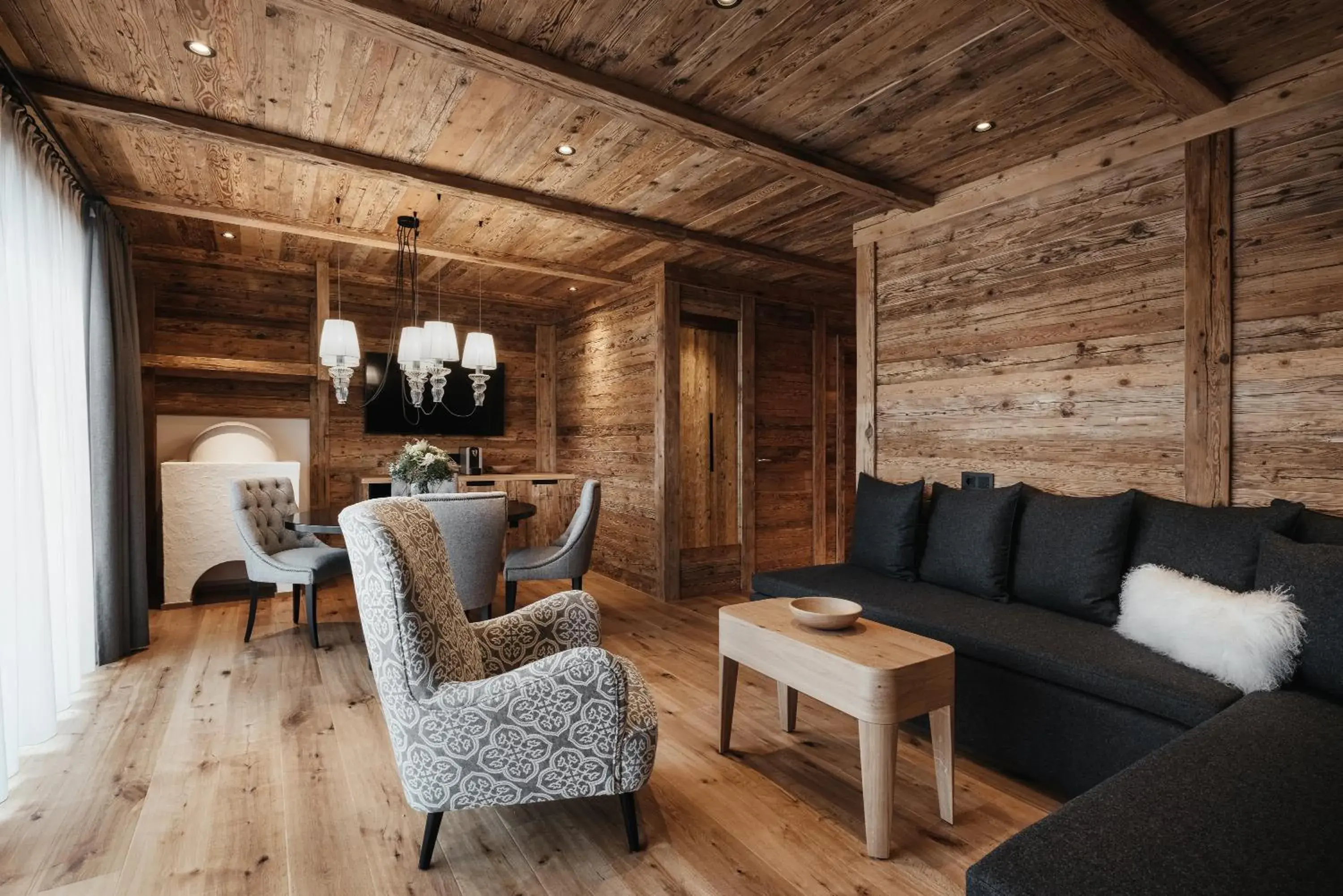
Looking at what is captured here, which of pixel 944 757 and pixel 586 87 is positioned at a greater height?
pixel 586 87

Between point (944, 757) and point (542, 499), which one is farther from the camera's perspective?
point (542, 499)

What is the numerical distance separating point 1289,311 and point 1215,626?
127 cm

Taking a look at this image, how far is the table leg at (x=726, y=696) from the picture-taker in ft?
8.10

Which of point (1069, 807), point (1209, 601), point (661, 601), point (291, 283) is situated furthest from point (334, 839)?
point (291, 283)

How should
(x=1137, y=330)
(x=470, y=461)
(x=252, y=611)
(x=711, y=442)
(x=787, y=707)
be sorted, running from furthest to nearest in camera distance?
(x=470, y=461) < (x=711, y=442) < (x=252, y=611) < (x=1137, y=330) < (x=787, y=707)

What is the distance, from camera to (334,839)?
193 centimetres

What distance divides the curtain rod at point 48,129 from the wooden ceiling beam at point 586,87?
131 centimetres

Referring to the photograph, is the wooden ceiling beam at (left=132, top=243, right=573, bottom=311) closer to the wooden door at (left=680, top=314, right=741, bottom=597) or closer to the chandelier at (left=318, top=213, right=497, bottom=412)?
the chandelier at (left=318, top=213, right=497, bottom=412)

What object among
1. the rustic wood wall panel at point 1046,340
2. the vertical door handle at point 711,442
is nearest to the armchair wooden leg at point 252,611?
the vertical door handle at point 711,442

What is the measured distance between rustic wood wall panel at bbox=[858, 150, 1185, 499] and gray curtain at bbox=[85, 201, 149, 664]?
4252 millimetres

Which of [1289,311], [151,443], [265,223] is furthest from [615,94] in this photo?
[151,443]

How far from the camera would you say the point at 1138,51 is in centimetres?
210

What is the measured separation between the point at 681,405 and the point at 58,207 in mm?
3768

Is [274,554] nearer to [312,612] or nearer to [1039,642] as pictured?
[312,612]
